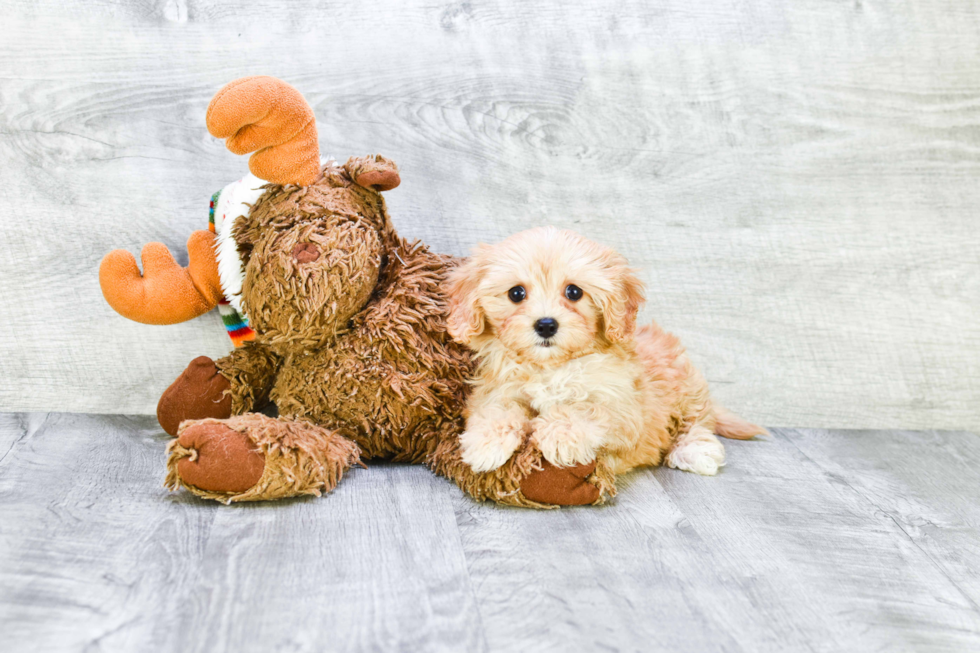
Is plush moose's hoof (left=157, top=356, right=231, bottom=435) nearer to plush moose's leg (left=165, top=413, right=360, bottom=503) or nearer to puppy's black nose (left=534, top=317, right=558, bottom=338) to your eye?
plush moose's leg (left=165, top=413, right=360, bottom=503)

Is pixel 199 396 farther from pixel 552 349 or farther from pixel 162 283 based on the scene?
Answer: pixel 552 349

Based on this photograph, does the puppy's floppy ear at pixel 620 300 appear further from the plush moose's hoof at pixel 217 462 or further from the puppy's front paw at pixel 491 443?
the plush moose's hoof at pixel 217 462

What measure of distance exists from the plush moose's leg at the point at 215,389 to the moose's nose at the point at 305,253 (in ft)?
0.98

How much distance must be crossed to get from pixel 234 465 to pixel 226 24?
980mm

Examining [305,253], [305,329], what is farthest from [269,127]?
[305,329]

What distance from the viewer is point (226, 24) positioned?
1643mm

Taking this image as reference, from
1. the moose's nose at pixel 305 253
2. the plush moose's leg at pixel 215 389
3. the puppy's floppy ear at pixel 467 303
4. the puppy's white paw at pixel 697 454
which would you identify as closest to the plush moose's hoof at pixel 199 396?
the plush moose's leg at pixel 215 389

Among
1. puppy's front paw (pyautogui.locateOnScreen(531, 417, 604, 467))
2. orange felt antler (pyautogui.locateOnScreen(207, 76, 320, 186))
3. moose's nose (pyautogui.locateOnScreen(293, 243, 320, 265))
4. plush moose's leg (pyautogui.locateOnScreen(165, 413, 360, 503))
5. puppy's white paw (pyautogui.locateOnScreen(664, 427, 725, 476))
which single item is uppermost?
orange felt antler (pyautogui.locateOnScreen(207, 76, 320, 186))

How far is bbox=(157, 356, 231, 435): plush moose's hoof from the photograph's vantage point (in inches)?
58.4

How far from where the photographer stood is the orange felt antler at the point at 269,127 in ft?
3.99

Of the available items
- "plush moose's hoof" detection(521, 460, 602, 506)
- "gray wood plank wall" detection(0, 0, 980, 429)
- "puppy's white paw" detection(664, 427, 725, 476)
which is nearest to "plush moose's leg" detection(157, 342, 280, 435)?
"gray wood plank wall" detection(0, 0, 980, 429)

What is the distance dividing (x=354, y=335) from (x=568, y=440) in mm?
430

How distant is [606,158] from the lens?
5.90ft

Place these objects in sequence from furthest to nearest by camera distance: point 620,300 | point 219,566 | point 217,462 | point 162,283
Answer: point 162,283 < point 620,300 < point 217,462 < point 219,566
